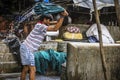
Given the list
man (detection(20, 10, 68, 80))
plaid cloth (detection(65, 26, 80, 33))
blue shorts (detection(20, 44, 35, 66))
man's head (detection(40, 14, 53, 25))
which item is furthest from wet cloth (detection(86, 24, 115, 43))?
blue shorts (detection(20, 44, 35, 66))

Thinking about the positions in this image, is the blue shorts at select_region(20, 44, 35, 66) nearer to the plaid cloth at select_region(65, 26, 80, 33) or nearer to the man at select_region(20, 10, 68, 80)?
the man at select_region(20, 10, 68, 80)

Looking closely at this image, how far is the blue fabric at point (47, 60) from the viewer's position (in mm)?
10672

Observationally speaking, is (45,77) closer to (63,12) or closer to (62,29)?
(63,12)

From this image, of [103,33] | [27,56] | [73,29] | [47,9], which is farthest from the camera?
[103,33]

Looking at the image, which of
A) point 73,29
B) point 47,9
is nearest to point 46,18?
point 47,9

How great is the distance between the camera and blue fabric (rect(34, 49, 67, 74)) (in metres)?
10.7

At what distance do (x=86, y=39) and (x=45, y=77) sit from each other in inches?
147

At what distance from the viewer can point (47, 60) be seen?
10.8 metres

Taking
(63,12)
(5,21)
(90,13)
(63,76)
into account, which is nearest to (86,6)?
(90,13)

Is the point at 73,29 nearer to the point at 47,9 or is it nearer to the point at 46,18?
the point at 47,9

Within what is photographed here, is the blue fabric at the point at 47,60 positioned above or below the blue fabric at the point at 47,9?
below

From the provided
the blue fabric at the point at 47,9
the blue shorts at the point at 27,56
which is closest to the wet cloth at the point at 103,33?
the blue fabric at the point at 47,9

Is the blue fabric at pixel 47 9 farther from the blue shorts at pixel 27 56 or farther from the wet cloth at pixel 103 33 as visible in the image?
the wet cloth at pixel 103 33

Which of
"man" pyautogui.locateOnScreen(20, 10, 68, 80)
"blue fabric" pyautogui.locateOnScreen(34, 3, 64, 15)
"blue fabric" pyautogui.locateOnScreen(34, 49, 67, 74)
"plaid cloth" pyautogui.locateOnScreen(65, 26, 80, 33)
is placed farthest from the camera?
"plaid cloth" pyautogui.locateOnScreen(65, 26, 80, 33)
